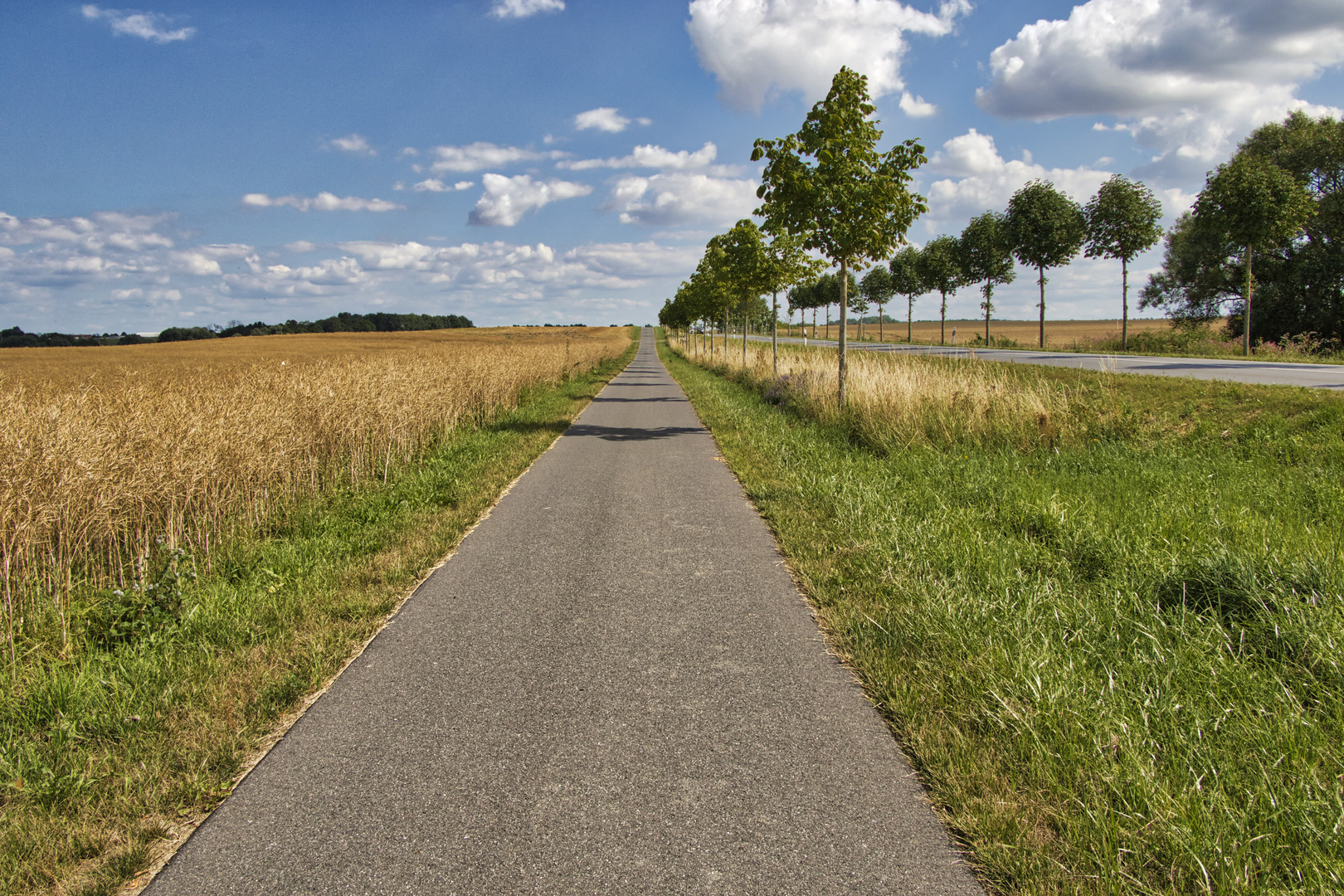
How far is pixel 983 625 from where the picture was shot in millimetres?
3912

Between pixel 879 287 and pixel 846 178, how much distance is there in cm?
5253

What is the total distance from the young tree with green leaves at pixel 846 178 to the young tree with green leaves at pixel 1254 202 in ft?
58.6

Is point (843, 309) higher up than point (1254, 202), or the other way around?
point (1254, 202)

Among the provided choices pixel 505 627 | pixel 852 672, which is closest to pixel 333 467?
pixel 505 627

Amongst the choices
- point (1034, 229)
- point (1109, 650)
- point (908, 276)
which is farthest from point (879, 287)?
point (1109, 650)

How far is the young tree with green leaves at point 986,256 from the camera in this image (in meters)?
41.7

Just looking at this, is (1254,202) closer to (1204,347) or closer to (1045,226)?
(1204,347)

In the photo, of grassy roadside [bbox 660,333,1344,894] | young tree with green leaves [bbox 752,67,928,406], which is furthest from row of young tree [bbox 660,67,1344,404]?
grassy roadside [bbox 660,333,1344,894]

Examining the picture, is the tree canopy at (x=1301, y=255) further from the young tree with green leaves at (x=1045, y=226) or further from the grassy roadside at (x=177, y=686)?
the grassy roadside at (x=177, y=686)

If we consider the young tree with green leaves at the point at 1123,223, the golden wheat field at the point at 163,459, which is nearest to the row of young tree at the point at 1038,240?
the young tree with green leaves at the point at 1123,223

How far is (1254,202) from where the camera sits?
873 inches

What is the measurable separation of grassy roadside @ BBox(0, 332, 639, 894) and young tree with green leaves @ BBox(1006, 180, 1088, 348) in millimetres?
36781

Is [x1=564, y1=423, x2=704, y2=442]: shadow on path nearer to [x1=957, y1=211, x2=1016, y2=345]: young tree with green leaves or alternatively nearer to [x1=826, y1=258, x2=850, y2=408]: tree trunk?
[x1=826, y1=258, x2=850, y2=408]: tree trunk

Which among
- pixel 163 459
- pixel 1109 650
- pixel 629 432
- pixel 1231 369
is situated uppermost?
pixel 1231 369
